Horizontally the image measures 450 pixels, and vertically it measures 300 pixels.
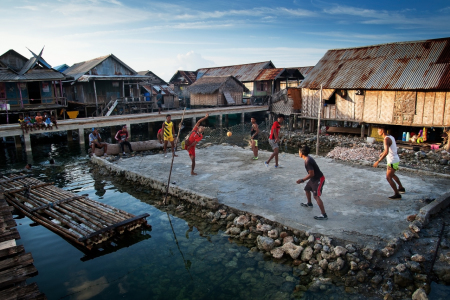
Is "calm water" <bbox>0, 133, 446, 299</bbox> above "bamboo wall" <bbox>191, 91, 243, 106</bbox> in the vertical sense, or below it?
below

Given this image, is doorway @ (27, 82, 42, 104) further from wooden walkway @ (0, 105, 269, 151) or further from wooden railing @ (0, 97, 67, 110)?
wooden walkway @ (0, 105, 269, 151)

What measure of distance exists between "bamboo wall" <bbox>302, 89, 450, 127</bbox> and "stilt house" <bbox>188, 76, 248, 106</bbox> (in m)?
12.4

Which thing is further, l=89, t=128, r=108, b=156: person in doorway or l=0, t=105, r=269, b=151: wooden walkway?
l=0, t=105, r=269, b=151: wooden walkway

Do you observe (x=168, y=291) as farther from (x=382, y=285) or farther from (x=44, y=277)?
(x=382, y=285)

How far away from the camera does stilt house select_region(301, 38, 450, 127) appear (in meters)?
17.1

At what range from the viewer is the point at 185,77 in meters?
43.3

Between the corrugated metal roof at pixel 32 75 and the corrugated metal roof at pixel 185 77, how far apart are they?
67.0 feet

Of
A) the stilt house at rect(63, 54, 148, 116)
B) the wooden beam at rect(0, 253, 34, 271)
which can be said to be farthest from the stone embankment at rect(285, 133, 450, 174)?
the stilt house at rect(63, 54, 148, 116)

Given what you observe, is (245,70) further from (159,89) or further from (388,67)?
(388,67)

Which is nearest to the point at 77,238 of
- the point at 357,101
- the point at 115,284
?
the point at 115,284

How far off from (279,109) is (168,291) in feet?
74.3

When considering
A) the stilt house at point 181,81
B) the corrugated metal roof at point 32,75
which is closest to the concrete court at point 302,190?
the corrugated metal roof at point 32,75

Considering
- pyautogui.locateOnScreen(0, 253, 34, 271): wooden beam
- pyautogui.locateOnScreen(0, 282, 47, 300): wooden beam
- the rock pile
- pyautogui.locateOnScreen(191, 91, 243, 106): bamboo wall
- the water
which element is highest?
pyautogui.locateOnScreen(191, 91, 243, 106): bamboo wall

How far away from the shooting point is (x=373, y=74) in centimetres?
1955
